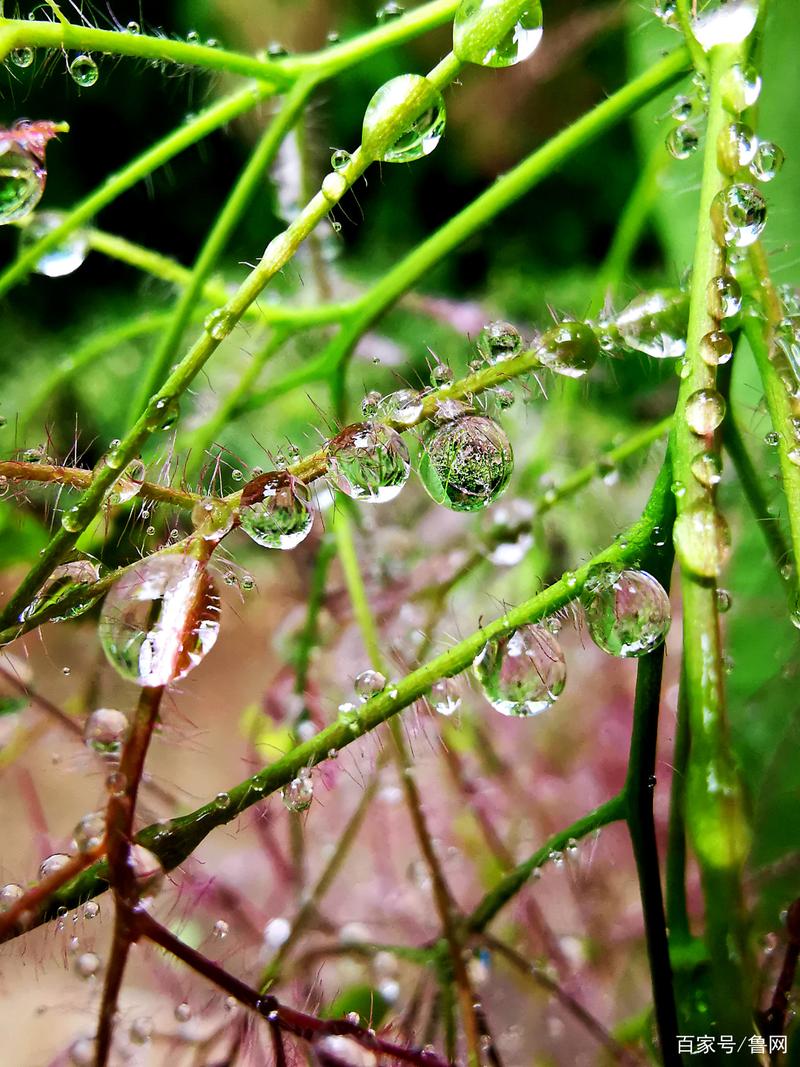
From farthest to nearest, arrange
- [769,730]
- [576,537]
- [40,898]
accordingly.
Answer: [576,537]
[769,730]
[40,898]

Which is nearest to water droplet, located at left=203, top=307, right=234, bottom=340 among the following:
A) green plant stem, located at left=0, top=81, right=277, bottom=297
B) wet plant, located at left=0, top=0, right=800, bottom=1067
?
wet plant, located at left=0, top=0, right=800, bottom=1067

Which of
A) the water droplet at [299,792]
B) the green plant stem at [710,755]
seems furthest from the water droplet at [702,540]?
the water droplet at [299,792]

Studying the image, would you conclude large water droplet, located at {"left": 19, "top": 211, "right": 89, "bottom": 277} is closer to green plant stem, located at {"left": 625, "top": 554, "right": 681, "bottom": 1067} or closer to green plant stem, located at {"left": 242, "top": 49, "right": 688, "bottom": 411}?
green plant stem, located at {"left": 242, "top": 49, "right": 688, "bottom": 411}

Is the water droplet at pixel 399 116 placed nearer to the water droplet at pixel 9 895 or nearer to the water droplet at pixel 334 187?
the water droplet at pixel 334 187

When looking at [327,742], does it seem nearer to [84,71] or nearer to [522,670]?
[522,670]

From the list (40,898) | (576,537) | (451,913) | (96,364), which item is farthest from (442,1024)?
(96,364)

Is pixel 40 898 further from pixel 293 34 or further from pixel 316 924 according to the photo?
pixel 293 34
